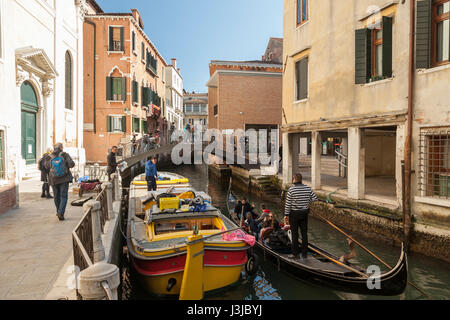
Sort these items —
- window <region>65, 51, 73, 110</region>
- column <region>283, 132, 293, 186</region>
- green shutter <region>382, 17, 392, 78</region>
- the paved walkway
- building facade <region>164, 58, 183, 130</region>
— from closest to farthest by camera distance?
the paved walkway < green shutter <region>382, 17, 392, 78</region> < column <region>283, 132, 293, 186</region> < window <region>65, 51, 73, 110</region> < building facade <region>164, 58, 183, 130</region>

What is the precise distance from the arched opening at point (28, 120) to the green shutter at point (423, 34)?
12.7 meters

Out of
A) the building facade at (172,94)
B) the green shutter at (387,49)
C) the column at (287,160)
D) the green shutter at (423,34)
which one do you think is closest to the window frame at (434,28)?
the green shutter at (423,34)

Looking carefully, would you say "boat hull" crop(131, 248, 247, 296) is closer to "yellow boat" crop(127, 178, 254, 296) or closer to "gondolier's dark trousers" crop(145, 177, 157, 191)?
"yellow boat" crop(127, 178, 254, 296)

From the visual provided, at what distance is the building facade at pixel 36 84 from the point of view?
7676 mm

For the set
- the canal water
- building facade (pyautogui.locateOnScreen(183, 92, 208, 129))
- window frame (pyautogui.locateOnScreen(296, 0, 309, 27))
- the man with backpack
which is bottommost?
the canal water

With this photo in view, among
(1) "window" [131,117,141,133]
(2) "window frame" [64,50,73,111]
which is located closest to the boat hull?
(2) "window frame" [64,50,73,111]

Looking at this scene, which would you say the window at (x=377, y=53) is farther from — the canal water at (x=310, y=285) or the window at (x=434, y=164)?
the canal water at (x=310, y=285)

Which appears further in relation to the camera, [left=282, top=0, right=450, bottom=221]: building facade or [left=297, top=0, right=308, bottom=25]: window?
[left=297, top=0, right=308, bottom=25]: window

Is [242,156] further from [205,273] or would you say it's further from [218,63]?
[205,273]

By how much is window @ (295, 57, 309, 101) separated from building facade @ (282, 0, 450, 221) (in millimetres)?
39

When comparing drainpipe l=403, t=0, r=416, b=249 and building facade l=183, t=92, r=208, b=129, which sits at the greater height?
building facade l=183, t=92, r=208, b=129

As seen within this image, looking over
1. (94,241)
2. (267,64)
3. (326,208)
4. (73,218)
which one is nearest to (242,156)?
(267,64)

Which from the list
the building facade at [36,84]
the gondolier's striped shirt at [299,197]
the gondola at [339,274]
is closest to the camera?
the gondola at [339,274]

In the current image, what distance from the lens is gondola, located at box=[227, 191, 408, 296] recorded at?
5.11m
